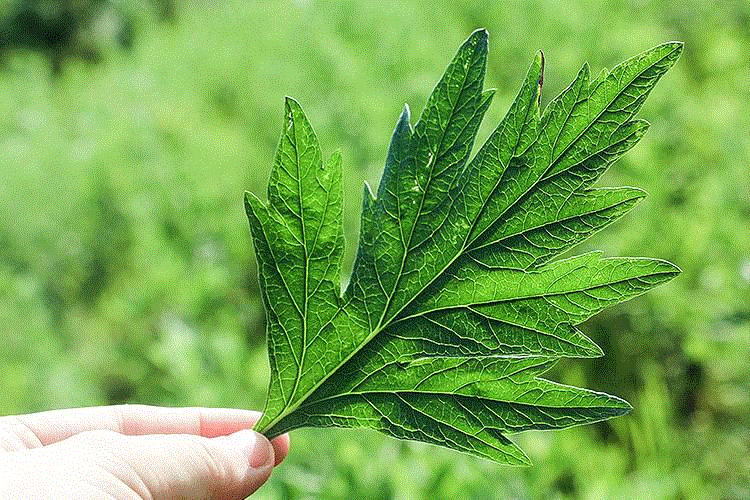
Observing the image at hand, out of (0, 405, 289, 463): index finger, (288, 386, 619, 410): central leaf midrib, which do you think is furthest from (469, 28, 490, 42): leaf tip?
(0, 405, 289, 463): index finger

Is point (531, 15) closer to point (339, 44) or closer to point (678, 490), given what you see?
point (339, 44)

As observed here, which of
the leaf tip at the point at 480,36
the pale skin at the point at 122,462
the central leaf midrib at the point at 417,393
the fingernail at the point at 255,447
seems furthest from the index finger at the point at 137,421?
the leaf tip at the point at 480,36

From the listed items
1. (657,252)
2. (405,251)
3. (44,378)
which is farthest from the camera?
(44,378)

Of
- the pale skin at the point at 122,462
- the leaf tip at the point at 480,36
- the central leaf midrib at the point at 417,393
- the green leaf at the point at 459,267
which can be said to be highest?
the leaf tip at the point at 480,36

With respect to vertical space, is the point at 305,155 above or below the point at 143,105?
below

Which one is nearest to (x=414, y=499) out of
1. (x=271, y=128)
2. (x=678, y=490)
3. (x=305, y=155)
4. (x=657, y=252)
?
(x=678, y=490)

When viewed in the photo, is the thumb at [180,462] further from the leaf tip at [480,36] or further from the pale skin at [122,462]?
the leaf tip at [480,36]

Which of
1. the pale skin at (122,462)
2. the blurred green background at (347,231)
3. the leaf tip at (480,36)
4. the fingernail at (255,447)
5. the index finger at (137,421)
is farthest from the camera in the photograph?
the blurred green background at (347,231)
